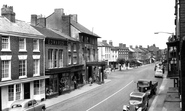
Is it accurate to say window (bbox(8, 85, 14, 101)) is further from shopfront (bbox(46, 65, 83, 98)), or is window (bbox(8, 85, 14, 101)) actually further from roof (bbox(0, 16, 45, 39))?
shopfront (bbox(46, 65, 83, 98))

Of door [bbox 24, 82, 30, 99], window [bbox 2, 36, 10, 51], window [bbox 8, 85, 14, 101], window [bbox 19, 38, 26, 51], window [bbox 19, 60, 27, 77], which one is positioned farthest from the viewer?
door [bbox 24, 82, 30, 99]

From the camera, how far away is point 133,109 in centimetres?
2028

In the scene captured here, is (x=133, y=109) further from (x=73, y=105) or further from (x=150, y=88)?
(x=150, y=88)

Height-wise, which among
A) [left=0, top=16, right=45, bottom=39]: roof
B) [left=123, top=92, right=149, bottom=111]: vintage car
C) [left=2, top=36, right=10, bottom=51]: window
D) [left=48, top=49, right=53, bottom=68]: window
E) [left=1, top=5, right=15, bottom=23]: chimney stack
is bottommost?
[left=123, top=92, right=149, bottom=111]: vintage car

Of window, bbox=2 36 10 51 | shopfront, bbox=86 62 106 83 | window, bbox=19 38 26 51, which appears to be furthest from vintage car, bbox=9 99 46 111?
shopfront, bbox=86 62 106 83

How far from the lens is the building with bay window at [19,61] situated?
22.8 m

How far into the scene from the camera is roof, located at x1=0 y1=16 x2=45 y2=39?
2325cm

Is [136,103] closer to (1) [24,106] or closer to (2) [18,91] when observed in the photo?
(1) [24,106]

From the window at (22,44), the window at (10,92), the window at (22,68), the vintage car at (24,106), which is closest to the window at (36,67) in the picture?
the window at (22,68)

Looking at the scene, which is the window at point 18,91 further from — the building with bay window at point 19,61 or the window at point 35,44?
the window at point 35,44

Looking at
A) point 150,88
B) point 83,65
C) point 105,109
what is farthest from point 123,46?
point 105,109

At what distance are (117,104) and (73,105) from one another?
478 centimetres

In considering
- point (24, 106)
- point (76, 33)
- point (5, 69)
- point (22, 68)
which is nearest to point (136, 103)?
point (24, 106)

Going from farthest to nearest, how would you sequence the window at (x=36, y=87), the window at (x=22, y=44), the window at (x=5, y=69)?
the window at (x=36, y=87) < the window at (x=22, y=44) < the window at (x=5, y=69)
